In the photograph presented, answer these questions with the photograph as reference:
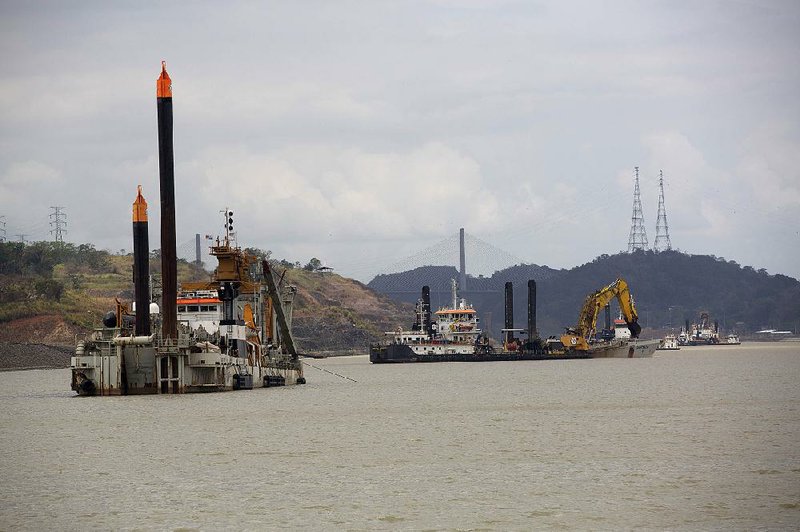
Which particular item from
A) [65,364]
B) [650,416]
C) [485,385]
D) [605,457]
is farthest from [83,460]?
[65,364]

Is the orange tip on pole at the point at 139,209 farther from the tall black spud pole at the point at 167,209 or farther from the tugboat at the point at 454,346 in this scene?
the tugboat at the point at 454,346

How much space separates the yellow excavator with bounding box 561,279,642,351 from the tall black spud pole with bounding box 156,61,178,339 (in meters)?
109

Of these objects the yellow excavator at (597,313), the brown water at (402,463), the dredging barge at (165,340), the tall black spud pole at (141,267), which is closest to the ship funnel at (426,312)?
the yellow excavator at (597,313)

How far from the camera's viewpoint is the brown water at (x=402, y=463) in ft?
110

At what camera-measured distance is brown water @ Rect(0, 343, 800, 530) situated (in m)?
33.6

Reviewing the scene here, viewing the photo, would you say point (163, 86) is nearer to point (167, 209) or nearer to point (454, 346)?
point (167, 209)

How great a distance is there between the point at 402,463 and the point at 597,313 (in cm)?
14920

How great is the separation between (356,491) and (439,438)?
1453 centimetres

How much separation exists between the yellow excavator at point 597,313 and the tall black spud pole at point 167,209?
357 ft

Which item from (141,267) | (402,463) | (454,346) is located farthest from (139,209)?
(454,346)

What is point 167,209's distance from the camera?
256 feet

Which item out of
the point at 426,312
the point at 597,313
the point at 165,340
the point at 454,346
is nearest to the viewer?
the point at 165,340

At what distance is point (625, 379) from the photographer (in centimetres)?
10881

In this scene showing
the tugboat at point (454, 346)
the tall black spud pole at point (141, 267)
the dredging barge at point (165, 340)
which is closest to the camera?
the dredging barge at point (165, 340)
